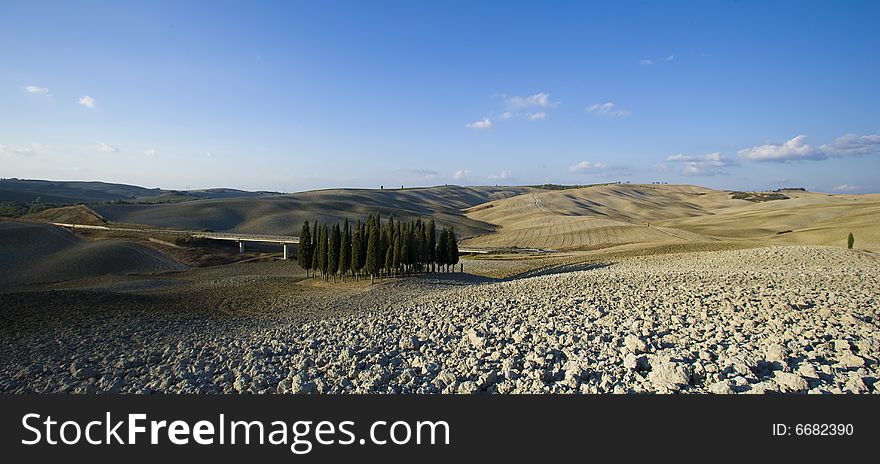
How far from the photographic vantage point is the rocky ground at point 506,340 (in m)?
11.5

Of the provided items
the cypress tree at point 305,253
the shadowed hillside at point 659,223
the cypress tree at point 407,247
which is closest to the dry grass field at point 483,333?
the cypress tree at point 407,247

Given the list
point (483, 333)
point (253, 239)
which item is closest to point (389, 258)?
point (483, 333)

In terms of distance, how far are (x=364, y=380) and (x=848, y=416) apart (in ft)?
33.4

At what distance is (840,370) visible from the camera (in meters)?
10.7

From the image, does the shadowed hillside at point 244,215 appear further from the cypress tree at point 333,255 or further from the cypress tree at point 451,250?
the cypress tree at point 451,250

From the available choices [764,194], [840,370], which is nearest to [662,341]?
[840,370]

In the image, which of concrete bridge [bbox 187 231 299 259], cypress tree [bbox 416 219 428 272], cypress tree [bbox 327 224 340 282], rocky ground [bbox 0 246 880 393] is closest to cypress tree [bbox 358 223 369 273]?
cypress tree [bbox 327 224 340 282]

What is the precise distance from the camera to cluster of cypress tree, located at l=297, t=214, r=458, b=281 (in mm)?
42125

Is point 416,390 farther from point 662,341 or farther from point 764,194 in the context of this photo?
point 764,194

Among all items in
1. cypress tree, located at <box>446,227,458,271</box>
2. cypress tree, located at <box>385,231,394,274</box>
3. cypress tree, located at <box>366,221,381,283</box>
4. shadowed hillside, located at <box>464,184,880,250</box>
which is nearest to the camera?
cypress tree, located at <box>366,221,381,283</box>

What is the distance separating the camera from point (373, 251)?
40.8m

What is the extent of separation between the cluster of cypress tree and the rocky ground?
14.4m

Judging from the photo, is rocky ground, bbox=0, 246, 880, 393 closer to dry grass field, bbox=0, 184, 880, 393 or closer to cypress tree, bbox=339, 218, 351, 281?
dry grass field, bbox=0, 184, 880, 393

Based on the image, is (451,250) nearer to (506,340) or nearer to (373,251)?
(373,251)
